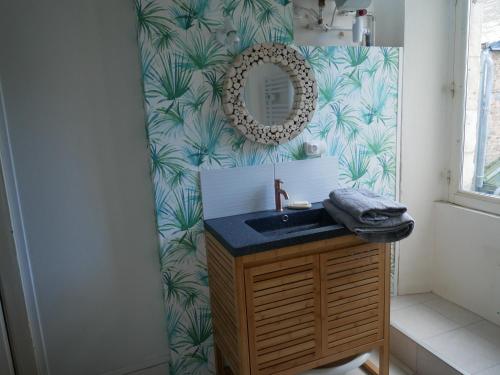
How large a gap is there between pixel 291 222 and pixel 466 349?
115cm

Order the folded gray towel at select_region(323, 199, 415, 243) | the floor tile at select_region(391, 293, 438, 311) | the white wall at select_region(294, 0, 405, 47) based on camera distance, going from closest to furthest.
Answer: the folded gray towel at select_region(323, 199, 415, 243), the white wall at select_region(294, 0, 405, 47), the floor tile at select_region(391, 293, 438, 311)

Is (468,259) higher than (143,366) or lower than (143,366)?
higher

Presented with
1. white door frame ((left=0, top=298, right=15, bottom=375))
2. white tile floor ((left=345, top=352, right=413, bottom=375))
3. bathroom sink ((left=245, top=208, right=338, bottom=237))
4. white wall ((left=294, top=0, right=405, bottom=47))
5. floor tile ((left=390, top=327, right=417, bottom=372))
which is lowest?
white tile floor ((left=345, top=352, right=413, bottom=375))

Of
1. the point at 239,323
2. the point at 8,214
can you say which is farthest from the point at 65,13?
the point at 239,323

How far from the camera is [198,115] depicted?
1.83 meters

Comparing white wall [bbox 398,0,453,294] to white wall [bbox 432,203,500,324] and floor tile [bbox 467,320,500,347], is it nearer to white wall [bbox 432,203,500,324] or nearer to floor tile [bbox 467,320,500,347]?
white wall [bbox 432,203,500,324]

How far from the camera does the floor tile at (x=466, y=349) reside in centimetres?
184

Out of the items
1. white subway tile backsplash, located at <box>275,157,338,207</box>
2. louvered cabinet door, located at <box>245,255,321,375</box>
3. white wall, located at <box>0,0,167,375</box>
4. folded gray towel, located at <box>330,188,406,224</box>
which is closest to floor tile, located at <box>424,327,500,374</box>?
louvered cabinet door, located at <box>245,255,321,375</box>

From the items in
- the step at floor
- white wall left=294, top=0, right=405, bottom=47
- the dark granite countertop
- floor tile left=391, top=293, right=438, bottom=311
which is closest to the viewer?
the dark granite countertop

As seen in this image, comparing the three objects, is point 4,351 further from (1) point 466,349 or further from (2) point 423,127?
(2) point 423,127

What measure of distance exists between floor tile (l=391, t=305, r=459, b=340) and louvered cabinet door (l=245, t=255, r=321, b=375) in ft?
2.44

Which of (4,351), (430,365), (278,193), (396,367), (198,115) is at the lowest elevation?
(396,367)

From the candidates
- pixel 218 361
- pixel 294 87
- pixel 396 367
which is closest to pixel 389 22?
pixel 294 87

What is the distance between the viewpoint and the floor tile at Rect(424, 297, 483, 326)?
7.20 feet
